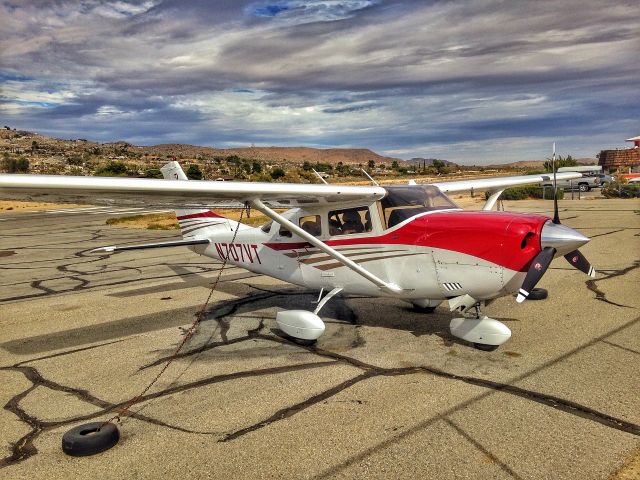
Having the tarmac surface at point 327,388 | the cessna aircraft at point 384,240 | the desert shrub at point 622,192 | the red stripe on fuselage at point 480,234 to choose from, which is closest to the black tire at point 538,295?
the tarmac surface at point 327,388

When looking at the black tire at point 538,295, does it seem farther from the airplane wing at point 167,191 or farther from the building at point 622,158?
the building at point 622,158

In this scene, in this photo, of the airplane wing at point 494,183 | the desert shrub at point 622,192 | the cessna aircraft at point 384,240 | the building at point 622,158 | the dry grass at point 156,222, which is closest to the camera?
the cessna aircraft at point 384,240

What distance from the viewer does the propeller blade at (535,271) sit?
5.85 metres

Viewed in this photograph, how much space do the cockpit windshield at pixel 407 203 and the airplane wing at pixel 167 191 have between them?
20cm

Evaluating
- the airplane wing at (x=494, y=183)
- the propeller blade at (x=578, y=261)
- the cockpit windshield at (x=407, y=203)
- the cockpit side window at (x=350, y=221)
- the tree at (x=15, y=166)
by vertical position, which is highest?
the tree at (x=15, y=166)

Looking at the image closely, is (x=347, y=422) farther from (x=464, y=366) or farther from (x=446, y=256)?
(x=446, y=256)

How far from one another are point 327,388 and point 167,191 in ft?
10.1

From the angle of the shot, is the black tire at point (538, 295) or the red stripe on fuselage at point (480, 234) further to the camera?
the black tire at point (538, 295)

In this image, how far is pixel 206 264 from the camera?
1473 cm

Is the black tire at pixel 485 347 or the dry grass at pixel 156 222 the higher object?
the black tire at pixel 485 347

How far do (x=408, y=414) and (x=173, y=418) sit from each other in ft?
7.76

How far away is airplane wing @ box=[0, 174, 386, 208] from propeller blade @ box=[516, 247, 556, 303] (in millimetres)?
2416

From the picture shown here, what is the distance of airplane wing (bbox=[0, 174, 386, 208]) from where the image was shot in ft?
17.4

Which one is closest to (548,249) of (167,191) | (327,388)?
(327,388)
